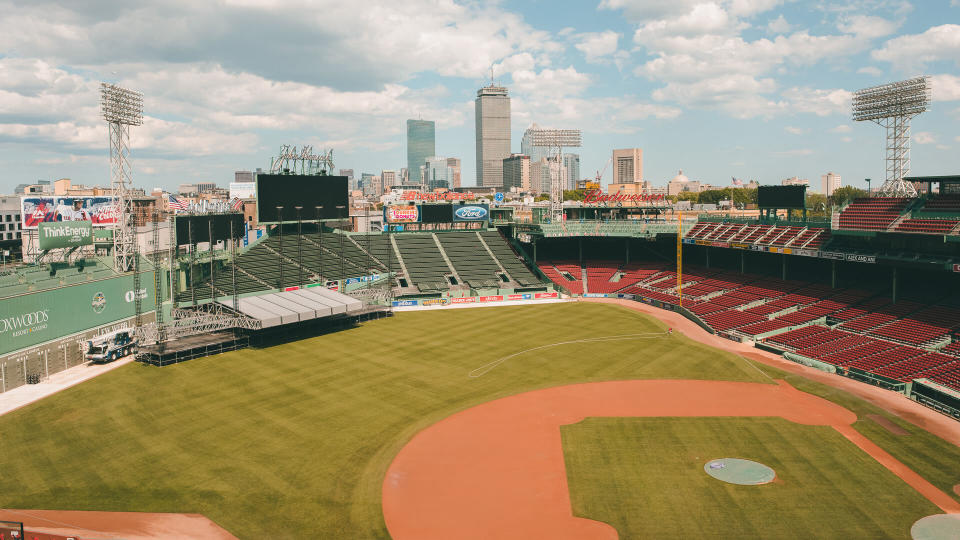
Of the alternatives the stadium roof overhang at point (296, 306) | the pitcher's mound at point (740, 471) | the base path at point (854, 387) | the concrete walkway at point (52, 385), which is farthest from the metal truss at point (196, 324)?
the base path at point (854, 387)

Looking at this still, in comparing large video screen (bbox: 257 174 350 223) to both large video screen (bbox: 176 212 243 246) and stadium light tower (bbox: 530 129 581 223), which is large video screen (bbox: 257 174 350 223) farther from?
stadium light tower (bbox: 530 129 581 223)

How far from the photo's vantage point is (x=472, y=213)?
93875mm

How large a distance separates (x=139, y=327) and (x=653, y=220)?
72447mm

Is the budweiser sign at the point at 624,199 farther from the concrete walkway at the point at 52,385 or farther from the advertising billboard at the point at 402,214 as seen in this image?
the concrete walkway at the point at 52,385

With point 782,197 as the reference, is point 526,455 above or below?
below

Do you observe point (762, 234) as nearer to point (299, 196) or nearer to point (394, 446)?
point (394, 446)

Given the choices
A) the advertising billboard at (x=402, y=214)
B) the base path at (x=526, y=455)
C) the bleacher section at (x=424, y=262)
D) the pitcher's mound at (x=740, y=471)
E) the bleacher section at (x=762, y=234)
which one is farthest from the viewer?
the advertising billboard at (x=402, y=214)

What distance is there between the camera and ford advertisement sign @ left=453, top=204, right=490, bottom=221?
93.1 m

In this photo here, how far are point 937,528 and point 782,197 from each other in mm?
54814

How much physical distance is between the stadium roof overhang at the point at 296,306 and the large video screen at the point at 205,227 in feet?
30.7

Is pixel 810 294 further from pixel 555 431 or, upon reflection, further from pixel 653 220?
pixel 555 431

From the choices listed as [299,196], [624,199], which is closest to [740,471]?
[299,196]

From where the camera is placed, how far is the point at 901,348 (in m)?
43.5

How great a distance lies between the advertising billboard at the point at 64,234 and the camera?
158 ft
